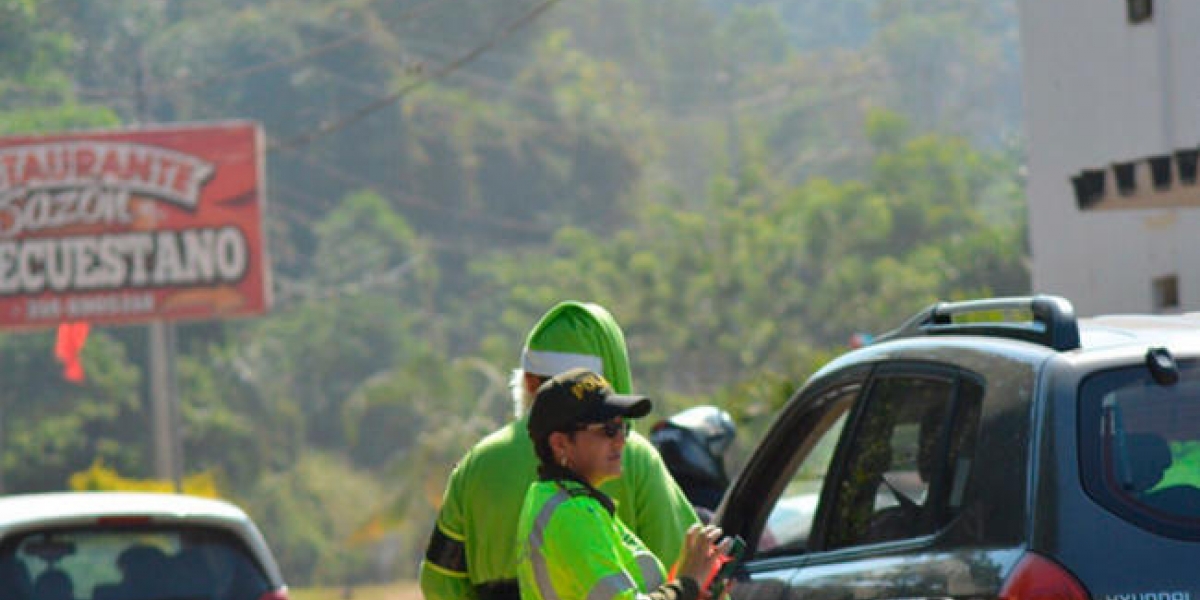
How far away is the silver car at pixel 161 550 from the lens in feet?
30.0

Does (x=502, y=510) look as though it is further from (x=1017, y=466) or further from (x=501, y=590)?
(x=1017, y=466)

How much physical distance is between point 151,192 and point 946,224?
115 feet

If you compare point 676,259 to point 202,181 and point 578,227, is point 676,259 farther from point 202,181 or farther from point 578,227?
point 202,181

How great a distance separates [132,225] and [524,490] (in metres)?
28.4

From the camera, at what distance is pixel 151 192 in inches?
1303

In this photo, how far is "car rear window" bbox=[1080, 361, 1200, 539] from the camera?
467cm

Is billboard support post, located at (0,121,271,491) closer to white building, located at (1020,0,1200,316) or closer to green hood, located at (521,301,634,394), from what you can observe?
white building, located at (1020,0,1200,316)

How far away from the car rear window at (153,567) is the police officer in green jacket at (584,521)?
4.84 m

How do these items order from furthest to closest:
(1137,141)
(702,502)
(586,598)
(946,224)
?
(946,224)
(1137,141)
(702,502)
(586,598)

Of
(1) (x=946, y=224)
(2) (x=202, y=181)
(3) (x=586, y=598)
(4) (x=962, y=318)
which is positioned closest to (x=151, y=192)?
(2) (x=202, y=181)

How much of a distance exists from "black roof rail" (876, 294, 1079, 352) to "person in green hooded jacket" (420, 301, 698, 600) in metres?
0.83

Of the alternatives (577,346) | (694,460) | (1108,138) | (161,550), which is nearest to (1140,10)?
(1108,138)

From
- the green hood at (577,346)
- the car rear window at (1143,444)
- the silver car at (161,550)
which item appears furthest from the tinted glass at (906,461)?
the silver car at (161,550)

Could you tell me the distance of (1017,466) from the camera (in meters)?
4.80
